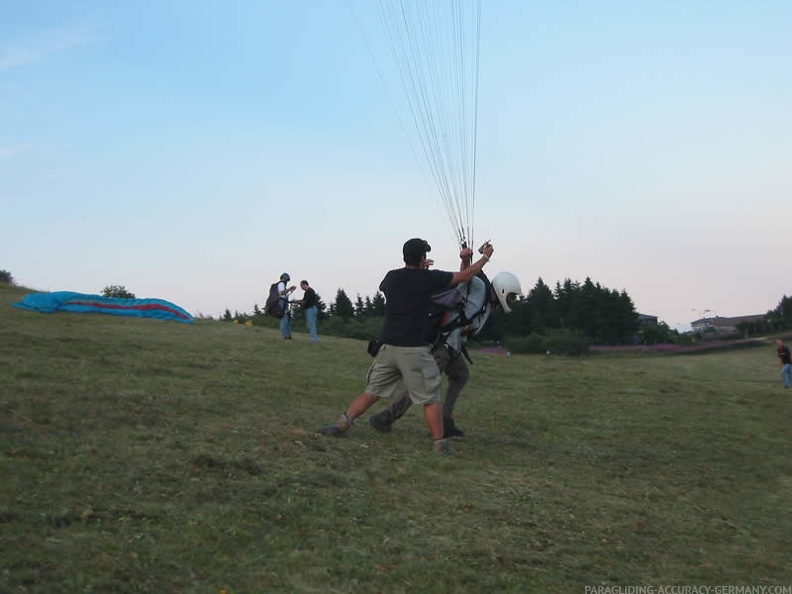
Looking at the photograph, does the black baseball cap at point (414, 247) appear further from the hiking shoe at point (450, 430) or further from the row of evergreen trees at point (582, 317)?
the row of evergreen trees at point (582, 317)

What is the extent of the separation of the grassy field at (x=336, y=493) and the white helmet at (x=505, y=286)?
1.80 m

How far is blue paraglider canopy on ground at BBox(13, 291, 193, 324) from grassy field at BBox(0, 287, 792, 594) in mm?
10969

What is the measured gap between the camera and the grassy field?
17.4 feet

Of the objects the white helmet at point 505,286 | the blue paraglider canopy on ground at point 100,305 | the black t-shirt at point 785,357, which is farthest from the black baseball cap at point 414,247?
the black t-shirt at point 785,357

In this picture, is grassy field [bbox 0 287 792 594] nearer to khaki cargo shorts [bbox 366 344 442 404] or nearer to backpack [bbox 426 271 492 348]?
khaki cargo shorts [bbox 366 344 442 404]

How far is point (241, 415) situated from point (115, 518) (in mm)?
4298

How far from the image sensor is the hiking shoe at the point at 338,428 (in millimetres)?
9320

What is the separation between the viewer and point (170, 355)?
53.6 ft

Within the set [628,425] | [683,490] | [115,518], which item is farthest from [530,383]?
[115,518]

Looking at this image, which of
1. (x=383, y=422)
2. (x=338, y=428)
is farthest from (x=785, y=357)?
(x=338, y=428)

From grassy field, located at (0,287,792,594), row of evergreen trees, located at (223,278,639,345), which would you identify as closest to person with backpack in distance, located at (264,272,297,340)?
grassy field, located at (0,287,792,594)

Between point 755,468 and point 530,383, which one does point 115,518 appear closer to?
point 755,468

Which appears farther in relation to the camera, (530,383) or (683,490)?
(530,383)

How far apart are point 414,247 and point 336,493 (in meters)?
3.32
